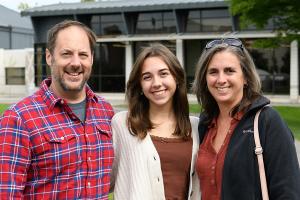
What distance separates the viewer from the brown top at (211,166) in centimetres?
324

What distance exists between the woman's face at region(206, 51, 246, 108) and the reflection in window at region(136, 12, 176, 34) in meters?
28.3

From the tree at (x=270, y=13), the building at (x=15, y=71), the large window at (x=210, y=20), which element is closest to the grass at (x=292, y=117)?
the tree at (x=270, y=13)

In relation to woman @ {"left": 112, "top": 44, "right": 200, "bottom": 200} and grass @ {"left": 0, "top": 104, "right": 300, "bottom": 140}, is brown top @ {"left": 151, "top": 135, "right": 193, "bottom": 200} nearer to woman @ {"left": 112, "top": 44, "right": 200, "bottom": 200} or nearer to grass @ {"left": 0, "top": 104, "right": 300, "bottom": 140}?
woman @ {"left": 112, "top": 44, "right": 200, "bottom": 200}

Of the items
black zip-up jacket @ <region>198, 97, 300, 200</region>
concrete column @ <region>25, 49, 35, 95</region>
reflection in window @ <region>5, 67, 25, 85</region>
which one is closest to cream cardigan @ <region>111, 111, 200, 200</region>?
black zip-up jacket @ <region>198, 97, 300, 200</region>

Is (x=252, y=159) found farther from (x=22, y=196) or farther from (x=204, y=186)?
(x=22, y=196)

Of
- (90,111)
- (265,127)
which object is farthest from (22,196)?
(265,127)

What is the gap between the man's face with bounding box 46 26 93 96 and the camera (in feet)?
10.3

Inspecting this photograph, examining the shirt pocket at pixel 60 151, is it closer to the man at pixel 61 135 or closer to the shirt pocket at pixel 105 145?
the man at pixel 61 135

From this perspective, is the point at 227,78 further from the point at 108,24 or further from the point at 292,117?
the point at 108,24

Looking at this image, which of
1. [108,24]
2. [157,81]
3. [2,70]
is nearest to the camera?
[157,81]

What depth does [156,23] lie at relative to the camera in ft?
105

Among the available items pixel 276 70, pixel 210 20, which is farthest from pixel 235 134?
pixel 210 20

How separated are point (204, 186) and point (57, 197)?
1.02m

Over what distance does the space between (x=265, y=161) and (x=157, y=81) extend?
1.05 m
